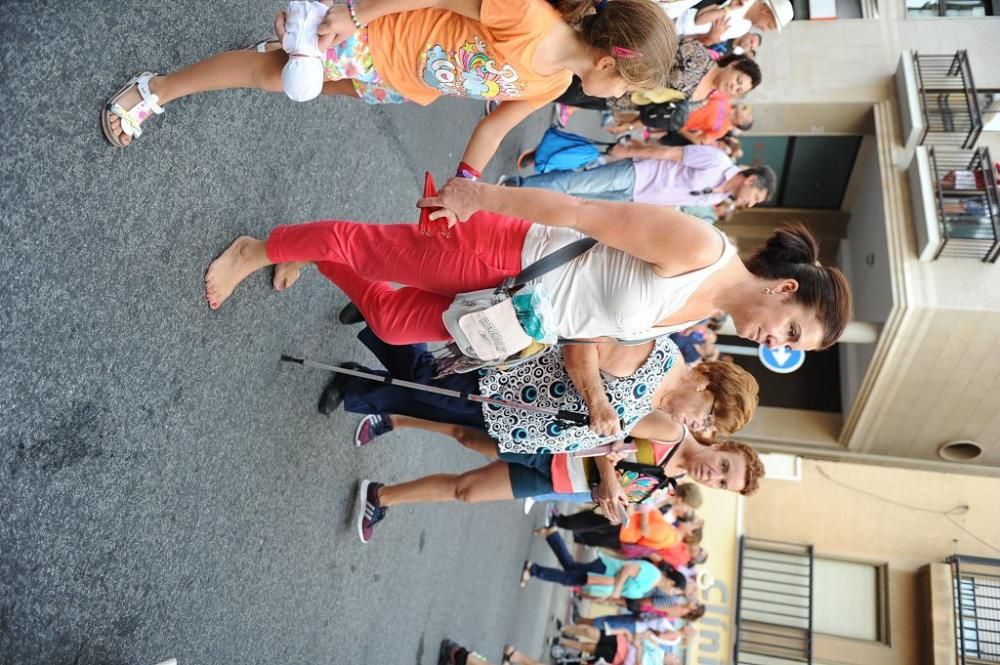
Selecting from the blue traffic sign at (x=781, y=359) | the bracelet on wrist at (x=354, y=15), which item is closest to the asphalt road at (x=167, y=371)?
the bracelet on wrist at (x=354, y=15)

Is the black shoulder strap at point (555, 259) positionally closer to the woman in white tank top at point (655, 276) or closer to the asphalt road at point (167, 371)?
the woman in white tank top at point (655, 276)

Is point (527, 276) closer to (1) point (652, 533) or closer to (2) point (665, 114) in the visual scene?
(2) point (665, 114)

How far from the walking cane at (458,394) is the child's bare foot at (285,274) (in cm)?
32

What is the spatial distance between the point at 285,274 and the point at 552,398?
4.31 feet

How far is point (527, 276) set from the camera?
2.45m

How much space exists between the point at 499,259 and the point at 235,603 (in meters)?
1.77

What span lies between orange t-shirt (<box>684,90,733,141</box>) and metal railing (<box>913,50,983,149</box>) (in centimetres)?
354

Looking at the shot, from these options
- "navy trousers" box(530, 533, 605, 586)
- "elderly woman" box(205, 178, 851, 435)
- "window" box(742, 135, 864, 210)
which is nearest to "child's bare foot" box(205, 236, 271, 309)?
"elderly woman" box(205, 178, 851, 435)

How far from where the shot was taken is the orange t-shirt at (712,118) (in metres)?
5.73

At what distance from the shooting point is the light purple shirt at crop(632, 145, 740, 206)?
506 centimetres

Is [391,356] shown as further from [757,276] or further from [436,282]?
[757,276]

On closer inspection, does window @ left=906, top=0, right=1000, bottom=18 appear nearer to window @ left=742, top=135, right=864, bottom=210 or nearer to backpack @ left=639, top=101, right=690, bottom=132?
window @ left=742, top=135, right=864, bottom=210

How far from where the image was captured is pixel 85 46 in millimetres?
2201

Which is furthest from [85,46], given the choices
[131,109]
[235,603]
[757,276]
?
[757,276]
